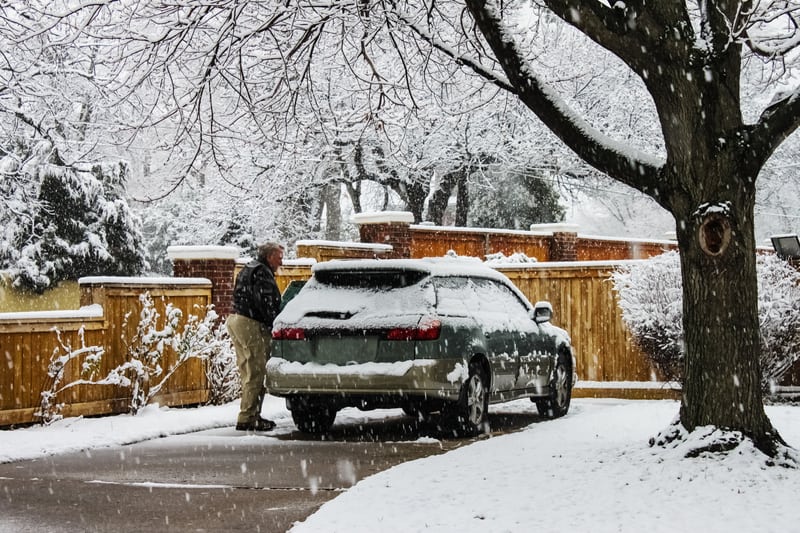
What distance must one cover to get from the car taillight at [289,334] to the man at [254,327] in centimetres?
78

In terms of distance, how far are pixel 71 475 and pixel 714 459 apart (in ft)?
16.2

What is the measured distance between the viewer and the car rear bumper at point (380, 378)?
10172 mm

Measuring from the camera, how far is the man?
37.9 ft

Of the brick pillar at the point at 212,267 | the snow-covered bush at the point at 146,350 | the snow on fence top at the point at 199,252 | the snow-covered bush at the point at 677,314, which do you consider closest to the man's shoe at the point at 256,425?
the snow-covered bush at the point at 146,350

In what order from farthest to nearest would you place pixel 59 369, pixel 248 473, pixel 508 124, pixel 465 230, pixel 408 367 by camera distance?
pixel 508 124, pixel 465 230, pixel 59 369, pixel 408 367, pixel 248 473

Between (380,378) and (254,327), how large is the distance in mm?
1985

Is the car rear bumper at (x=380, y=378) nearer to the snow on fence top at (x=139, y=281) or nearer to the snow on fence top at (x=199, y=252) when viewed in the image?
A: the snow on fence top at (x=139, y=281)

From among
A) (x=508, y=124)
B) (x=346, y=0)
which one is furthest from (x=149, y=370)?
(x=508, y=124)

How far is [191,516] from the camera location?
698 centimetres

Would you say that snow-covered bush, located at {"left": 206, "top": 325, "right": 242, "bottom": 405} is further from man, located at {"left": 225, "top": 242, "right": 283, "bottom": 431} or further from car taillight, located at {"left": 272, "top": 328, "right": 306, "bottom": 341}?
car taillight, located at {"left": 272, "top": 328, "right": 306, "bottom": 341}

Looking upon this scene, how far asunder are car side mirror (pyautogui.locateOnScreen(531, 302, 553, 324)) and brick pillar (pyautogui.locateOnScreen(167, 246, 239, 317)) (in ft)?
13.0

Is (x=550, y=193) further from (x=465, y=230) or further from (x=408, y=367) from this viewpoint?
(x=408, y=367)

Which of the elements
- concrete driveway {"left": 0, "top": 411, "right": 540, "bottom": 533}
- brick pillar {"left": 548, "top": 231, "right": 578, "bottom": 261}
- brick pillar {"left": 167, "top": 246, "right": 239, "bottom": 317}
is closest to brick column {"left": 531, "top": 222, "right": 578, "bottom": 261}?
brick pillar {"left": 548, "top": 231, "right": 578, "bottom": 261}

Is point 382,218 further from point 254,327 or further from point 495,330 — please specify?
point 495,330
